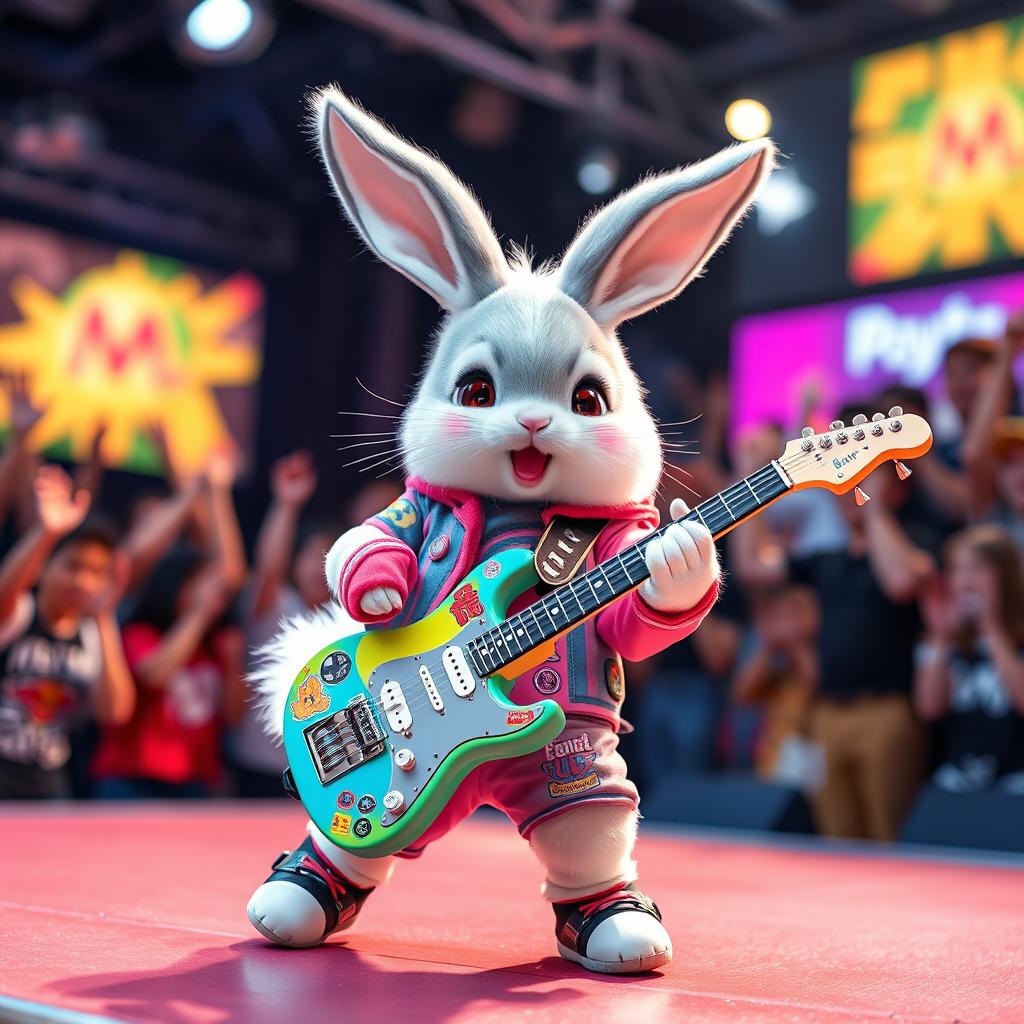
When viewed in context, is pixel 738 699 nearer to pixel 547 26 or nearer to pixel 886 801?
pixel 886 801

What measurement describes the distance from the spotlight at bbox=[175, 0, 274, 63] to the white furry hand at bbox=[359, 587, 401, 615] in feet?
10.6

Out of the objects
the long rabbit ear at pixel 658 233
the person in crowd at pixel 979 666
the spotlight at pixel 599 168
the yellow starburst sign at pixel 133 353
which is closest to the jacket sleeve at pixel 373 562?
the long rabbit ear at pixel 658 233

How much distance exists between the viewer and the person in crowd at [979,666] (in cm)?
270

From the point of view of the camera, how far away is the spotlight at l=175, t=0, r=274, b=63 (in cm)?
389

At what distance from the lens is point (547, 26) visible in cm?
443

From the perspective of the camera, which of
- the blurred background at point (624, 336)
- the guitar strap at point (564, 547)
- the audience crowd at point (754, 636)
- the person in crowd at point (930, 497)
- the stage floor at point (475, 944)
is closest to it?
the stage floor at point (475, 944)

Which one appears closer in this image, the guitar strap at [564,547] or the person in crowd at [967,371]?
the guitar strap at [564,547]

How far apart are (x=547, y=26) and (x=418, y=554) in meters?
3.65

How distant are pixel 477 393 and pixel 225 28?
10.3 feet

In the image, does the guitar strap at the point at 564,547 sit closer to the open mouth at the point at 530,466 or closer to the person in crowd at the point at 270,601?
the open mouth at the point at 530,466

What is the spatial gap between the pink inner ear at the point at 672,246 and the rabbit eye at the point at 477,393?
176 mm

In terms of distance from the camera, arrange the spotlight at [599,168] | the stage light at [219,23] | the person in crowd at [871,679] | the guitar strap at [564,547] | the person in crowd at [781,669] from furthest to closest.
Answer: the spotlight at [599,168], the stage light at [219,23], the person in crowd at [781,669], the person in crowd at [871,679], the guitar strap at [564,547]

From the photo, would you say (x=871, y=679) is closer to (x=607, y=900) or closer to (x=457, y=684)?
(x=607, y=900)

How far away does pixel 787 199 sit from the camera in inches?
178
